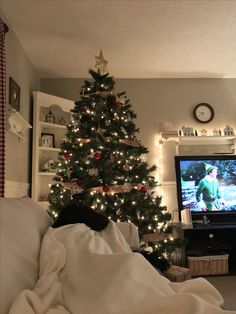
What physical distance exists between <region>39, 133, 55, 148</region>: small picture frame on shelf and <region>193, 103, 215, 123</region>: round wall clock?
2016 mm

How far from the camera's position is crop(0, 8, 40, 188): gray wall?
3016mm

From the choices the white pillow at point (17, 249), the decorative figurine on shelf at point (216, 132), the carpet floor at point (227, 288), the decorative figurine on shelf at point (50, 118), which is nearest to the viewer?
the white pillow at point (17, 249)

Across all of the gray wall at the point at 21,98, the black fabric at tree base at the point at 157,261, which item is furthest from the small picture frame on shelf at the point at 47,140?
the black fabric at tree base at the point at 157,261

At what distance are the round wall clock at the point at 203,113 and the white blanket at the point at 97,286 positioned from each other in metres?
3.36

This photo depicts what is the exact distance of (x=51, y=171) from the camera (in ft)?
12.8

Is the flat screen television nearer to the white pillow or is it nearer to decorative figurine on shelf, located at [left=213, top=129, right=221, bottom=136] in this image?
decorative figurine on shelf, located at [left=213, top=129, right=221, bottom=136]

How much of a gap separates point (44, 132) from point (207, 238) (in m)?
2.44

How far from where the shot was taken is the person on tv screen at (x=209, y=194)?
398 centimetres

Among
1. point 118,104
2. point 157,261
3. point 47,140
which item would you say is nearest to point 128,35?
point 118,104

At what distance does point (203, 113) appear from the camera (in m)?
4.47

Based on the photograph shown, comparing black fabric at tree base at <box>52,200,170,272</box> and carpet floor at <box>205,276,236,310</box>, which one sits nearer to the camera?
black fabric at tree base at <box>52,200,170,272</box>

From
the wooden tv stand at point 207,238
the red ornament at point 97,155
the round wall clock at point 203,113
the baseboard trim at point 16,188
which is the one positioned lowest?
the wooden tv stand at point 207,238

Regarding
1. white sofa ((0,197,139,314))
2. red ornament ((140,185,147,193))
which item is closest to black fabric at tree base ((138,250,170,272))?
red ornament ((140,185,147,193))

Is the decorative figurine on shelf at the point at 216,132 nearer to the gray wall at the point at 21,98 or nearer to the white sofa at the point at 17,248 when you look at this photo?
the gray wall at the point at 21,98
